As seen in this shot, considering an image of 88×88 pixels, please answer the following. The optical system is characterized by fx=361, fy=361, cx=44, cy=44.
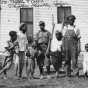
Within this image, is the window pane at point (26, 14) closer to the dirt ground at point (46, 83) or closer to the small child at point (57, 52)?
the small child at point (57, 52)

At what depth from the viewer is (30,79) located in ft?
33.6

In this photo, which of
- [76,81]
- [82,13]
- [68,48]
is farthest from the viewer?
[82,13]

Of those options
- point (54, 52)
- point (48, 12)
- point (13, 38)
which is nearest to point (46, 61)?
point (54, 52)

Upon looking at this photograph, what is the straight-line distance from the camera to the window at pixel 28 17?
17766 millimetres

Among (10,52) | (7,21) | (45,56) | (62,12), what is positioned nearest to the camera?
(10,52)

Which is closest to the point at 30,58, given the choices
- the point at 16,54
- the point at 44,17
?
the point at 16,54

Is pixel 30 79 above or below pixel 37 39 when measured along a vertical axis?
below

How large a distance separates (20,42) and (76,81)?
77.1 inches

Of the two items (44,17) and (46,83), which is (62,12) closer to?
(44,17)

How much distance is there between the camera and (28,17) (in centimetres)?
1777

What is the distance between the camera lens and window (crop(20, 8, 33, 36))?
58.3 feet

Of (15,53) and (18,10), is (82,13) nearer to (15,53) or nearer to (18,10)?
(18,10)

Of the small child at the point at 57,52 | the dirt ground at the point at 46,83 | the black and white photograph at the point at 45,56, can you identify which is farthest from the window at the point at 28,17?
the dirt ground at the point at 46,83

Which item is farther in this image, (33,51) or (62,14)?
(62,14)
